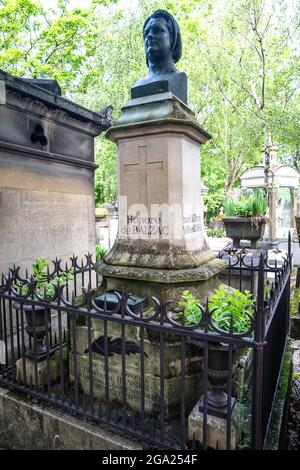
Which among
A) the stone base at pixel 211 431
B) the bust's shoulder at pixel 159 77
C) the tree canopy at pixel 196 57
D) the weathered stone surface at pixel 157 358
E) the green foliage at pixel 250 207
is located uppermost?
the tree canopy at pixel 196 57

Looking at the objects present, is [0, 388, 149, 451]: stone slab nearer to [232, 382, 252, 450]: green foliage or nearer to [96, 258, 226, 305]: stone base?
[232, 382, 252, 450]: green foliage

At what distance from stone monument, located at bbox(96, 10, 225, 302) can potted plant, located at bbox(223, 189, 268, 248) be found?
4.52 m

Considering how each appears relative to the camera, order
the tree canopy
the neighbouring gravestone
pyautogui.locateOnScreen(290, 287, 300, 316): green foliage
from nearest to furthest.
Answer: the neighbouring gravestone
pyautogui.locateOnScreen(290, 287, 300, 316): green foliage
the tree canopy

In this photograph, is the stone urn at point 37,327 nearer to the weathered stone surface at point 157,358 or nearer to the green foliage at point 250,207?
the weathered stone surface at point 157,358

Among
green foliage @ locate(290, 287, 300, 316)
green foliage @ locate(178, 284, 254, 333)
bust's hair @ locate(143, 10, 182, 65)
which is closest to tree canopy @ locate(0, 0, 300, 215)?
green foliage @ locate(290, 287, 300, 316)

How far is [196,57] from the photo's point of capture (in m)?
17.0

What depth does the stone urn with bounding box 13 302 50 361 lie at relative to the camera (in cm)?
286

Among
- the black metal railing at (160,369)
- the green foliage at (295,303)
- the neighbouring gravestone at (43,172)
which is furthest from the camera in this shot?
the green foliage at (295,303)

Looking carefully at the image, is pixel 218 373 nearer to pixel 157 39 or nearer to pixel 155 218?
pixel 155 218

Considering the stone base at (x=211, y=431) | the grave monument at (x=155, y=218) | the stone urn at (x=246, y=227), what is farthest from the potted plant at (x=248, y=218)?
the stone base at (x=211, y=431)

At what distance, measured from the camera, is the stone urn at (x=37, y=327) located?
2859 millimetres

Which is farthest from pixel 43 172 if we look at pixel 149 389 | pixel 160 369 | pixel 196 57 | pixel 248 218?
pixel 196 57

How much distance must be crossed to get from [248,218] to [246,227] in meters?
0.26

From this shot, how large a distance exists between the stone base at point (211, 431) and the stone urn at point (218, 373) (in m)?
0.10
